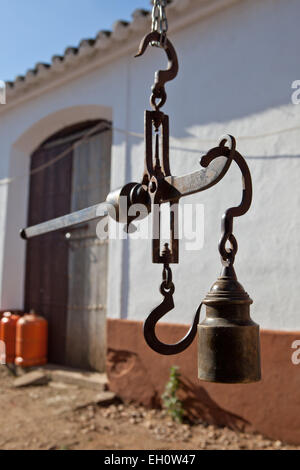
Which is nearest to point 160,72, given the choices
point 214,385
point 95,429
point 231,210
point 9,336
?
point 231,210

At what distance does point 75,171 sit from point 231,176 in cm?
264

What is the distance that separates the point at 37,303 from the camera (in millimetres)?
6121

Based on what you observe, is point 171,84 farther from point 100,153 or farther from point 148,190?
point 148,190

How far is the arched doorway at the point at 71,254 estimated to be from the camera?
17.5 feet

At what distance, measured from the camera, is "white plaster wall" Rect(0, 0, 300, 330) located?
137 inches

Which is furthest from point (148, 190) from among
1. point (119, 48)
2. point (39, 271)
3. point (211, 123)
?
point (39, 271)

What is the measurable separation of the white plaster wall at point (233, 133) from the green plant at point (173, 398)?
19.9 inches

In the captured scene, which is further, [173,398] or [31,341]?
[31,341]

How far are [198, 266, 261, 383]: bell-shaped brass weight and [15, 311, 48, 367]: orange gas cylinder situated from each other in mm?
4707

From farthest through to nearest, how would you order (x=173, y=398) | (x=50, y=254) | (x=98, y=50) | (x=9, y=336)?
(x=50, y=254)
(x=9, y=336)
(x=98, y=50)
(x=173, y=398)

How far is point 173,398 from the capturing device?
12.6 ft

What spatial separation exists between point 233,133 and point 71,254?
2774mm

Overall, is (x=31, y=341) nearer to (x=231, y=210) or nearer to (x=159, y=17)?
(x=159, y=17)

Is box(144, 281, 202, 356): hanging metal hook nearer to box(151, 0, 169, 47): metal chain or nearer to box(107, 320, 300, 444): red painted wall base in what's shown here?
box(151, 0, 169, 47): metal chain
